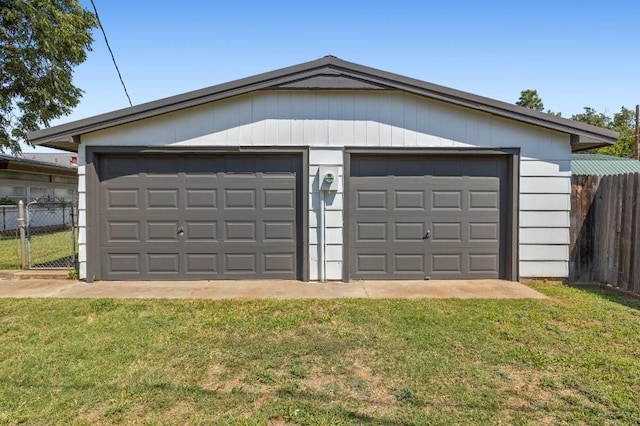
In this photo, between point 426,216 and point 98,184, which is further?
point 426,216

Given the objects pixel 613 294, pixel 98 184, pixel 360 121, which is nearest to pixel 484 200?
pixel 613 294

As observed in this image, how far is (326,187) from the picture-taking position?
6344 millimetres

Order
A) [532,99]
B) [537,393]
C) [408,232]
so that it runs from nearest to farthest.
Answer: [537,393]
[408,232]
[532,99]

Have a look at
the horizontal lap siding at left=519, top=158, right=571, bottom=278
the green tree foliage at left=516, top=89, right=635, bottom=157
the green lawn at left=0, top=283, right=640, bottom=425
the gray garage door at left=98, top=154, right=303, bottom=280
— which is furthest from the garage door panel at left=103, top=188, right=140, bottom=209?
the green tree foliage at left=516, top=89, right=635, bottom=157

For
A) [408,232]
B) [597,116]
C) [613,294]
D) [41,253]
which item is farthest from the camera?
[597,116]

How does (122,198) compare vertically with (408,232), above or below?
above

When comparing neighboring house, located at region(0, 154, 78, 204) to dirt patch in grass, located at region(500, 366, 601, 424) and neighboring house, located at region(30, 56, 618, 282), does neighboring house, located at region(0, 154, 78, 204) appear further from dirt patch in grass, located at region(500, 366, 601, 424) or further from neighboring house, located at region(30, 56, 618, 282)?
dirt patch in grass, located at region(500, 366, 601, 424)

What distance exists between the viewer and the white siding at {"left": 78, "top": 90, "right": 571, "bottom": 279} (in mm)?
6309

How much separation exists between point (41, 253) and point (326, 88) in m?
8.82

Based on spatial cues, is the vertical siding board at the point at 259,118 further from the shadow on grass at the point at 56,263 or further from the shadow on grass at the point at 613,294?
the shadow on grass at the point at 613,294

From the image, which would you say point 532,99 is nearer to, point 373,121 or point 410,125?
point 410,125

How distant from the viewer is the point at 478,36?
→ 942 cm

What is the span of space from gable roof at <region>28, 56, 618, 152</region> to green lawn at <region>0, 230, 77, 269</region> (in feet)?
10.4

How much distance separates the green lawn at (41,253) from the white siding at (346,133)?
2615mm
